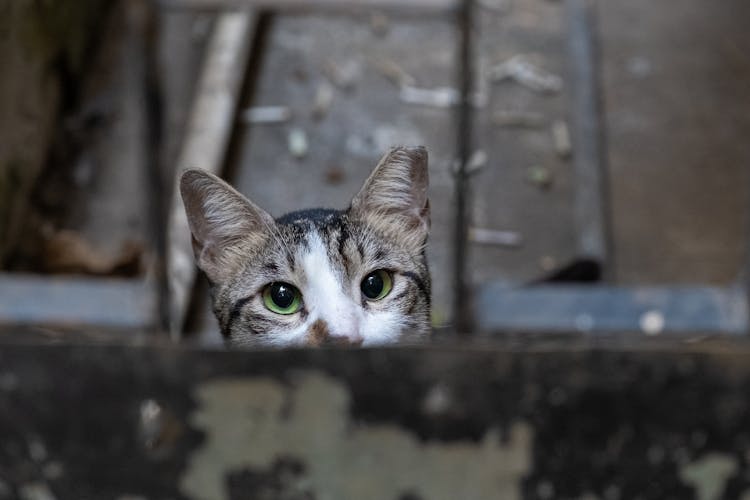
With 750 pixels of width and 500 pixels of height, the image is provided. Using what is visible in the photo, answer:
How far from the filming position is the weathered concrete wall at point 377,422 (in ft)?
2.14

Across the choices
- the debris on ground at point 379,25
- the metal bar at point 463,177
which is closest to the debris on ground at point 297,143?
the debris on ground at point 379,25

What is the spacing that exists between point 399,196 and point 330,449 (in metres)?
0.72

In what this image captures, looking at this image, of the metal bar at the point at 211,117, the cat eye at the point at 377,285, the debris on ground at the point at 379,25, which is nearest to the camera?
the cat eye at the point at 377,285

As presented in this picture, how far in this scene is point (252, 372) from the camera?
0.65 m

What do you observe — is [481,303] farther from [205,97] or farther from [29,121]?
[29,121]

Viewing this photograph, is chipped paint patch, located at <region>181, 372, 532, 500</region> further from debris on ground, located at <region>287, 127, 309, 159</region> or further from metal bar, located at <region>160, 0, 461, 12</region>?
debris on ground, located at <region>287, 127, 309, 159</region>

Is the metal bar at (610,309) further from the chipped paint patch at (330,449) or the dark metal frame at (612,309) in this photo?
the chipped paint patch at (330,449)

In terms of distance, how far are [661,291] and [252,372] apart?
65.3 inches

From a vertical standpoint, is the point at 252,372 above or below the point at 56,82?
below

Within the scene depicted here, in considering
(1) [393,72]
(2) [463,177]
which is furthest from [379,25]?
(2) [463,177]

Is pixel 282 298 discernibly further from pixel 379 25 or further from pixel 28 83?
pixel 379 25

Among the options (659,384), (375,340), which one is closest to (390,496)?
(659,384)

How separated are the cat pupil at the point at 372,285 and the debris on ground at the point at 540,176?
210 centimetres

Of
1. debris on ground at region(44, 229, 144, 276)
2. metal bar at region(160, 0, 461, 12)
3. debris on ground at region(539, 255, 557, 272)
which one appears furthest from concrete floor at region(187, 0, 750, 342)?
metal bar at region(160, 0, 461, 12)
